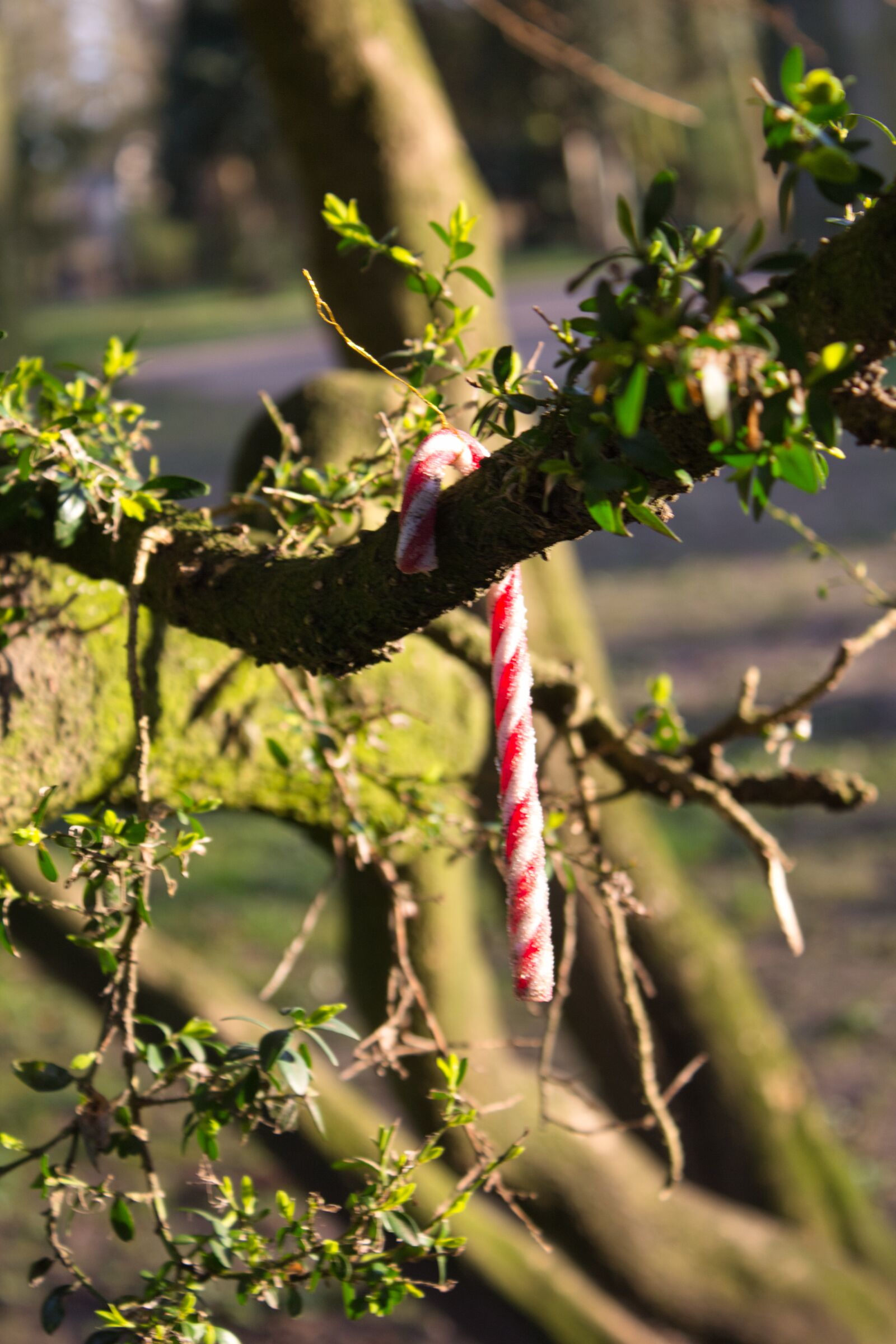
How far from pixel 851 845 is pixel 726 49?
1246cm

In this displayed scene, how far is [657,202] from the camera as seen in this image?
0.74 m

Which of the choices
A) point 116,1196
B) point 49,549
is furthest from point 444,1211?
point 49,549

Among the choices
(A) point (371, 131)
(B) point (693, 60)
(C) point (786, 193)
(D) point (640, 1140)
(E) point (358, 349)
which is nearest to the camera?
(C) point (786, 193)

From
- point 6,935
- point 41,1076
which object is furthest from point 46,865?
point 41,1076

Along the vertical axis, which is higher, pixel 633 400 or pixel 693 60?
pixel 693 60

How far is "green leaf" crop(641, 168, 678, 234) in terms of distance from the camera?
741mm

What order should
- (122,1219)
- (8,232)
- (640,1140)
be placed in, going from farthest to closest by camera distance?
(8,232)
(640,1140)
(122,1219)

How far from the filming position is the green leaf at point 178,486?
4.00ft

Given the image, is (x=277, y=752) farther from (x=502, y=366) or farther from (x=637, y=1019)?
(x=502, y=366)

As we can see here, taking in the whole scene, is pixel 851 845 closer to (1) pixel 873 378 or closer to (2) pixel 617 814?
(2) pixel 617 814

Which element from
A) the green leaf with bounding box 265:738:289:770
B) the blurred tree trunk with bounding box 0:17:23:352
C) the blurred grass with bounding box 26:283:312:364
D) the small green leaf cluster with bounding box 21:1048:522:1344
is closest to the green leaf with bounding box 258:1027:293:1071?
the small green leaf cluster with bounding box 21:1048:522:1344

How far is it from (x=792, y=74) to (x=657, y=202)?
0.13 m

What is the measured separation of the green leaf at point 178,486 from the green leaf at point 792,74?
2.19 ft

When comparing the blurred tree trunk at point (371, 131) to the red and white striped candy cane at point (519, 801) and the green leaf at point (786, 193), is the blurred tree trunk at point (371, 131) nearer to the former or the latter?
the red and white striped candy cane at point (519, 801)
